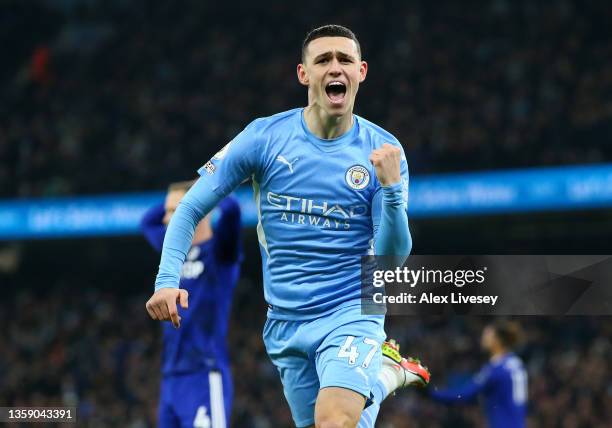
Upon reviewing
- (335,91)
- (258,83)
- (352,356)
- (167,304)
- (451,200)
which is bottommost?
(352,356)

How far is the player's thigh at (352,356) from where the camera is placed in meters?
4.33

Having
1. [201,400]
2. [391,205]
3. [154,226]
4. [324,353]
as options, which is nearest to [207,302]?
[201,400]

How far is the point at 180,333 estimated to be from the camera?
6344 mm

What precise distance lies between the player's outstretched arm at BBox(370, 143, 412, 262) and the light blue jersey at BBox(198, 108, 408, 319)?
0.18m

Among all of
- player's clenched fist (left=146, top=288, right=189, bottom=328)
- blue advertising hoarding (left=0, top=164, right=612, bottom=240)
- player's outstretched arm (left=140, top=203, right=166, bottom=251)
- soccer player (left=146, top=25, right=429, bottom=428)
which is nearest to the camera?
player's clenched fist (left=146, top=288, right=189, bottom=328)

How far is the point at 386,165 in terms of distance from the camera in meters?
4.24

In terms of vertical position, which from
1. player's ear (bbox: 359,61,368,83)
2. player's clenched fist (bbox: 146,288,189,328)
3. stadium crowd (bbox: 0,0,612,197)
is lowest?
player's clenched fist (bbox: 146,288,189,328)

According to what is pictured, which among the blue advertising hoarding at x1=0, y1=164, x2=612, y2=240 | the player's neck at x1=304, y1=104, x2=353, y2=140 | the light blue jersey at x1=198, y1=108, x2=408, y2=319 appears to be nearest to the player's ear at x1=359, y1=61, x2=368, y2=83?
the player's neck at x1=304, y1=104, x2=353, y2=140

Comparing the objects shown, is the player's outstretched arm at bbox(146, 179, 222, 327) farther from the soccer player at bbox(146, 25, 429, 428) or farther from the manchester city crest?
the manchester city crest

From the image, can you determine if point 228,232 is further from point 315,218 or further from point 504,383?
point 504,383

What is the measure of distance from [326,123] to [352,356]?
107 cm

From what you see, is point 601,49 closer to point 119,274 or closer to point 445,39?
point 445,39

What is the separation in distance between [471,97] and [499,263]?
10223 mm

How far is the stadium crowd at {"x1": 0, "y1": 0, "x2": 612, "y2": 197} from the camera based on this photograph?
49.6 ft
